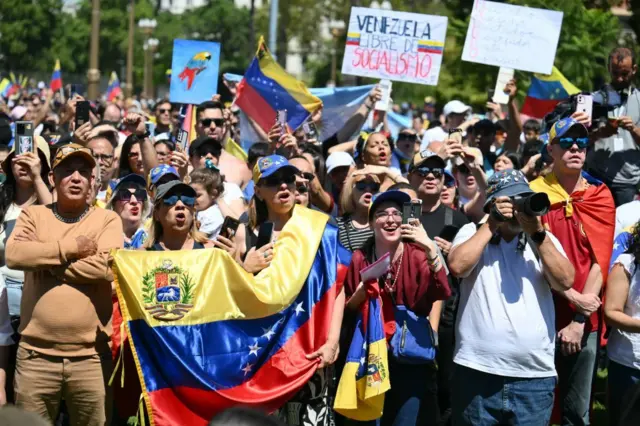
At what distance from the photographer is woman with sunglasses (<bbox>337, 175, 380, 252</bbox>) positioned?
723 centimetres

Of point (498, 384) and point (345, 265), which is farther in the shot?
point (345, 265)

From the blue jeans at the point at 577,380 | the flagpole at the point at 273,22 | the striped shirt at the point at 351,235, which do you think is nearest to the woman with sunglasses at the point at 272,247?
the striped shirt at the point at 351,235

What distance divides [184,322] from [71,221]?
0.89 meters

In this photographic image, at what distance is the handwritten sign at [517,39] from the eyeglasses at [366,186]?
159 inches

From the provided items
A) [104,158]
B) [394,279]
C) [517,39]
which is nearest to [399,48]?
[517,39]

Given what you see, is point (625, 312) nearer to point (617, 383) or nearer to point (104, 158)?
point (617, 383)

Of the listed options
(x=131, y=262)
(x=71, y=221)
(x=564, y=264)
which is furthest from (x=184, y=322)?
(x=564, y=264)

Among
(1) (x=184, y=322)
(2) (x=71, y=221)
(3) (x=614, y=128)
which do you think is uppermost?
(3) (x=614, y=128)

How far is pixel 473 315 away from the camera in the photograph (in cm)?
586

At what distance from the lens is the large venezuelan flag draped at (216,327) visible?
5.92 metres

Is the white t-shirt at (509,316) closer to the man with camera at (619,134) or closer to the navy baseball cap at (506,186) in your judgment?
the navy baseball cap at (506,186)

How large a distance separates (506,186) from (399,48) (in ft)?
20.0

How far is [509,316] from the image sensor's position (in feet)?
18.9

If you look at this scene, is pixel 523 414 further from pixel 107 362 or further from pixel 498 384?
pixel 107 362
